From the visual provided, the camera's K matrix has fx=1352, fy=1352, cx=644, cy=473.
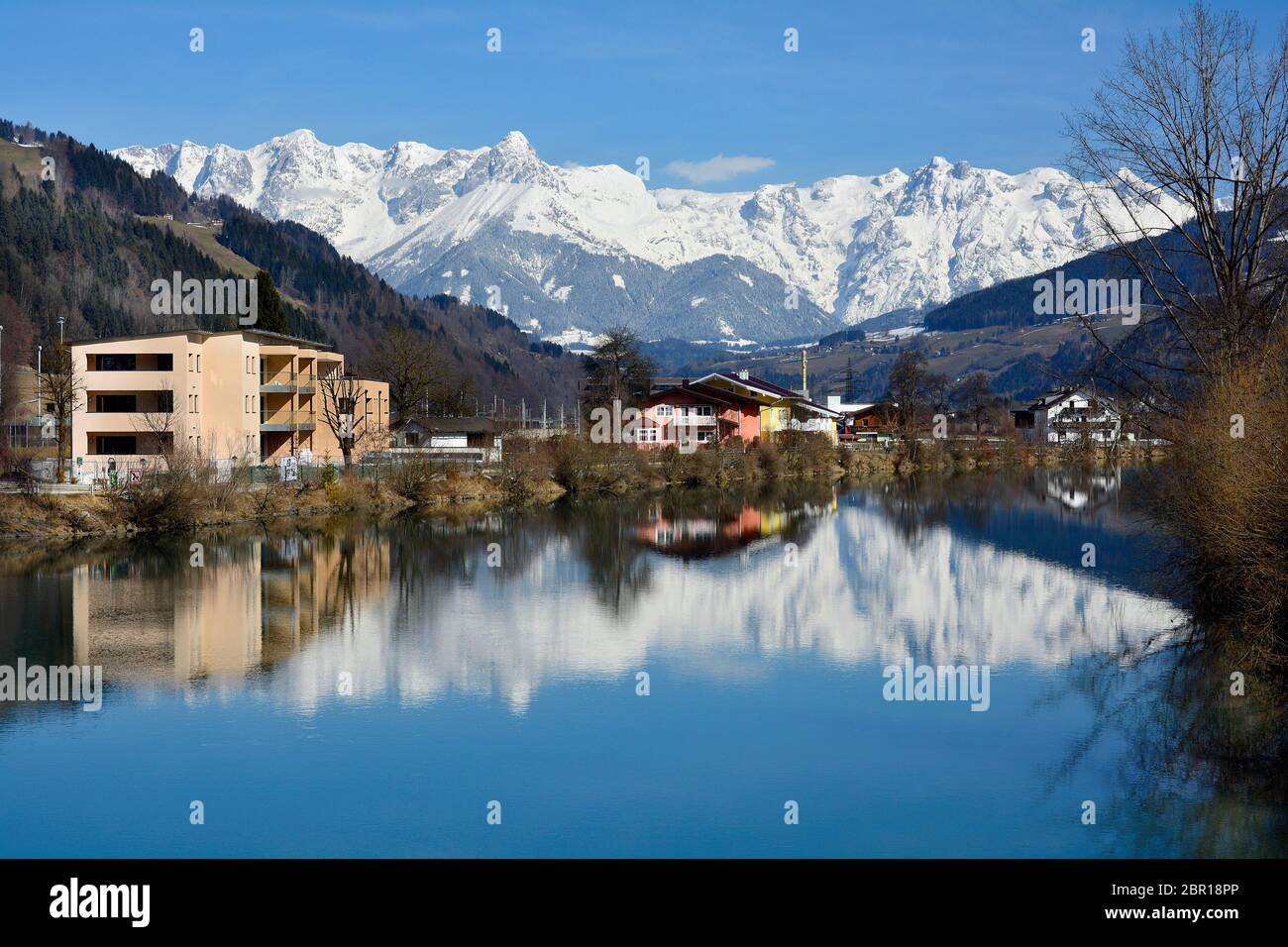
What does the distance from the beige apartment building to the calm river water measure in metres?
13.8

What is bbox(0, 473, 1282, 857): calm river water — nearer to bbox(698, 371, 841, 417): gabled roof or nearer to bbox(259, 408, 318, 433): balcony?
bbox(259, 408, 318, 433): balcony

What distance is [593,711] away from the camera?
53.5 ft

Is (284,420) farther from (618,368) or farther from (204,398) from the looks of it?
(618,368)

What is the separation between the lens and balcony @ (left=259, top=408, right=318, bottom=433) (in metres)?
52.5

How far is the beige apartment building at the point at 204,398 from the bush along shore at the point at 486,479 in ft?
11.9

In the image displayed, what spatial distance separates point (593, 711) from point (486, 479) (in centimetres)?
3337

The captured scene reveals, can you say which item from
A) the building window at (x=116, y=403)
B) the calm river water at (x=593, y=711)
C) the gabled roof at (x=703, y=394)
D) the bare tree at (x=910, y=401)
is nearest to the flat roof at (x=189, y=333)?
the building window at (x=116, y=403)

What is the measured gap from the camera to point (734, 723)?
15.8 m

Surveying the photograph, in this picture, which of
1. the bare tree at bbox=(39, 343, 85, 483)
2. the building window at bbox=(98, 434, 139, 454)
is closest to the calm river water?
the bare tree at bbox=(39, 343, 85, 483)

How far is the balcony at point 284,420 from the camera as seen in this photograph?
52469mm

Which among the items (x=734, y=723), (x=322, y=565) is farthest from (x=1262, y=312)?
(x=322, y=565)

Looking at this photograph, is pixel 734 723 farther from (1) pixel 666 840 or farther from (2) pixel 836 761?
(1) pixel 666 840

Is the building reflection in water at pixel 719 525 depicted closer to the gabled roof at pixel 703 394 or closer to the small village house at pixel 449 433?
the small village house at pixel 449 433
